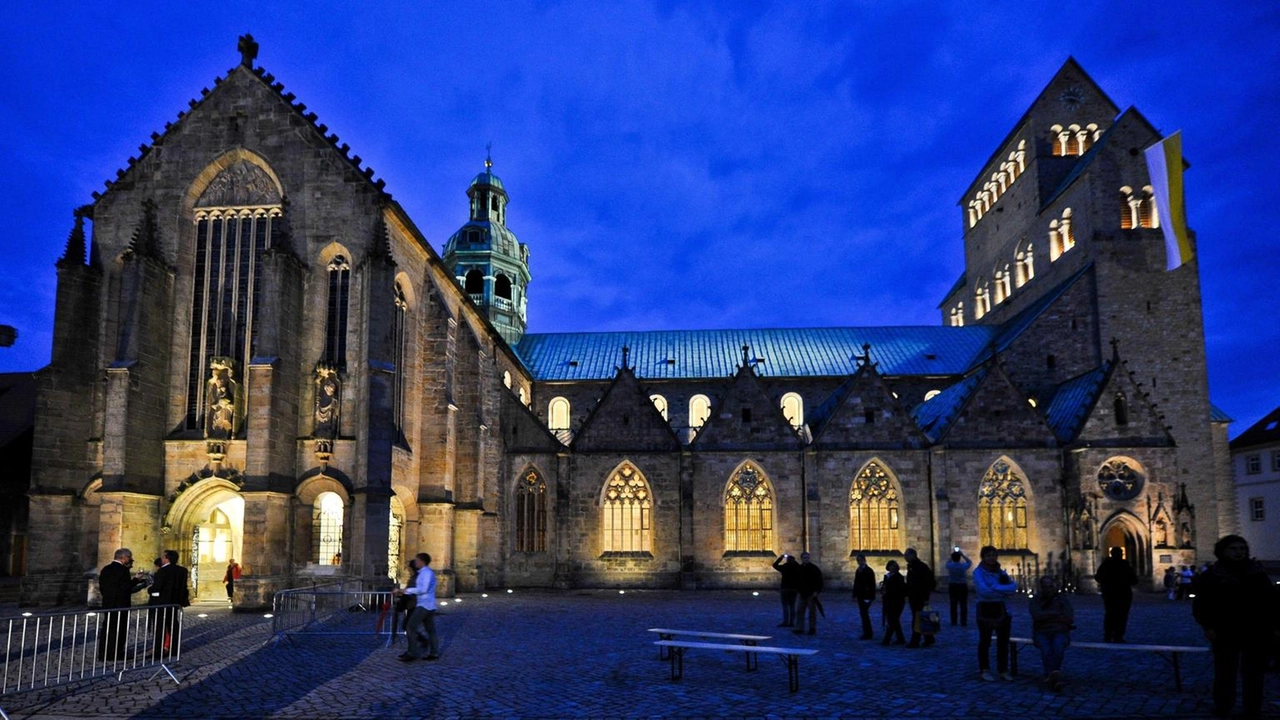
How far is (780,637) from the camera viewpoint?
1792 centimetres

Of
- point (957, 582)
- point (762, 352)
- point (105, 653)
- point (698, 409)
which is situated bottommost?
point (105, 653)

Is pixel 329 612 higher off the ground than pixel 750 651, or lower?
lower

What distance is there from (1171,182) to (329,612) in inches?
1095

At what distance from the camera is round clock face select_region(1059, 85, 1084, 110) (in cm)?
4750

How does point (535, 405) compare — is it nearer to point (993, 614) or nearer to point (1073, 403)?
point (1073, 403)

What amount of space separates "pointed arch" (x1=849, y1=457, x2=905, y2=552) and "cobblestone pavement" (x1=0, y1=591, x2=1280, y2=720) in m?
15.6

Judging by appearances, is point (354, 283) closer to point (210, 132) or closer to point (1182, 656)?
point (210, 132)

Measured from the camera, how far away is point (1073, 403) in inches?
1427

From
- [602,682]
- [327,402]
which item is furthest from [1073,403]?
[602,682]

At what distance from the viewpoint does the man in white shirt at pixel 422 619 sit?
A: 14.9 m

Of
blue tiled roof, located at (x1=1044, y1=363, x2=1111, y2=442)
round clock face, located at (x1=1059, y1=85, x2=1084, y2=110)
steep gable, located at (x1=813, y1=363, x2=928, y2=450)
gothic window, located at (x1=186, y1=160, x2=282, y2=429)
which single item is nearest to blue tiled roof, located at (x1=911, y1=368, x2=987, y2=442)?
steep gable, located at (x1=813, y1=363, x2=928, y2=450)

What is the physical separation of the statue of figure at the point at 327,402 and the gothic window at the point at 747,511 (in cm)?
1659

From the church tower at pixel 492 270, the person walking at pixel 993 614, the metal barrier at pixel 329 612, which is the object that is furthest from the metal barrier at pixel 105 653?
the church tower at pixel 492 270

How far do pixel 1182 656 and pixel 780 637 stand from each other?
7091 mm
